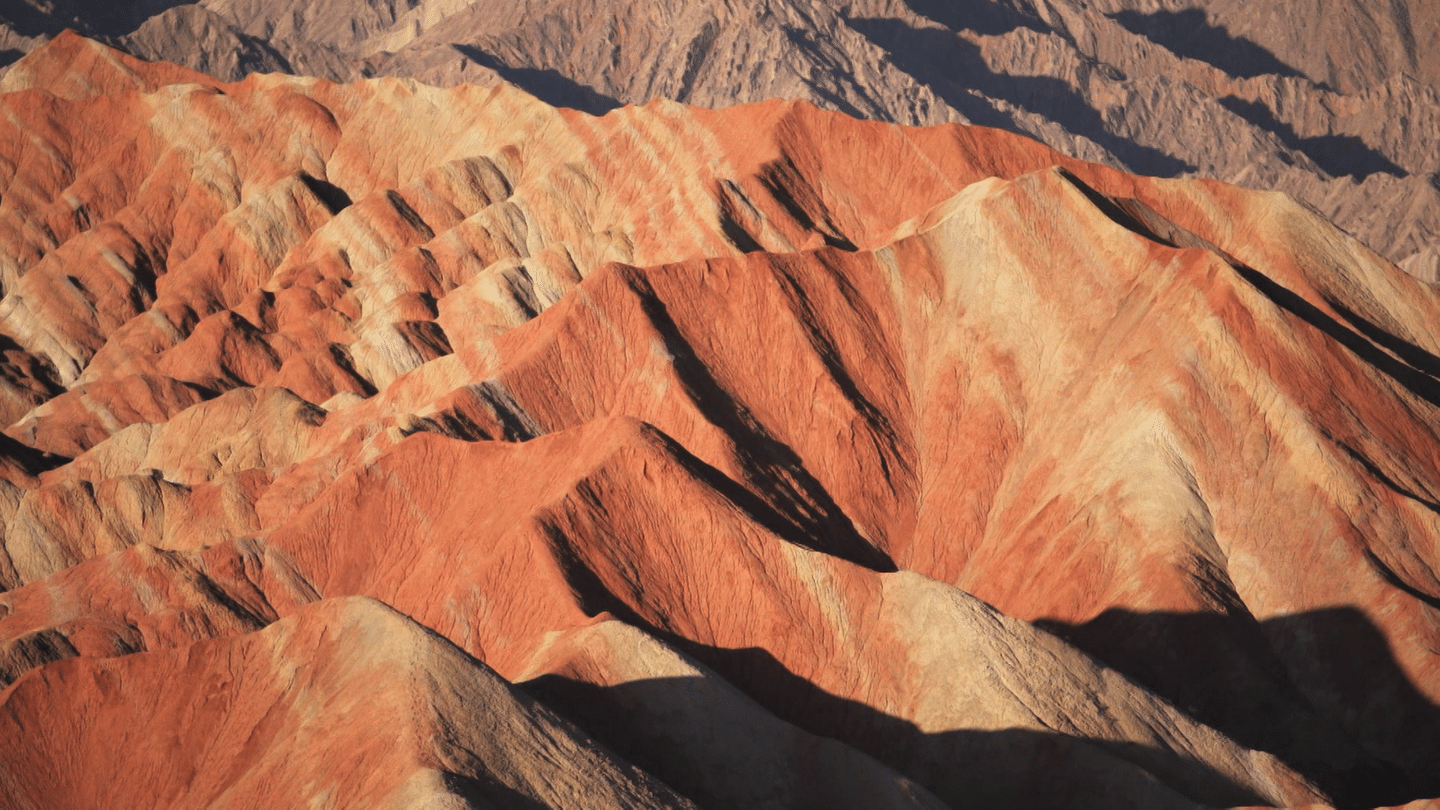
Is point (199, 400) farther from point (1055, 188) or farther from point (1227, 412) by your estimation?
point (1227, 412)

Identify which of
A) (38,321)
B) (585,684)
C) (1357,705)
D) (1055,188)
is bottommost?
(38,321)

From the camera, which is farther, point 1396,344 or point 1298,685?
point 1396,344

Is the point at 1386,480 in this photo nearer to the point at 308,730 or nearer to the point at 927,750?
the point at 927,750

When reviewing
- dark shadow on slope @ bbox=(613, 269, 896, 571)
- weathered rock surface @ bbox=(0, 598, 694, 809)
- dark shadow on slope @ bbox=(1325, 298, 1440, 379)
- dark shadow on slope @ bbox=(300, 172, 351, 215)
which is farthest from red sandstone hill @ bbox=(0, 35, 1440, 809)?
dark shadow on slope @ bbox=(300, 172, 351, 215)

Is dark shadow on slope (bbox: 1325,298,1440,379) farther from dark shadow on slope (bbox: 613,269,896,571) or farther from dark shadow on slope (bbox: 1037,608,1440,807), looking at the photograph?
dark shadow on slope (bbox: 613,269,896,571)

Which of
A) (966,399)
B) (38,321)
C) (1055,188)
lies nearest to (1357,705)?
(966,399)

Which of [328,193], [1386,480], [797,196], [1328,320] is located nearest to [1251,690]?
[1386,480]

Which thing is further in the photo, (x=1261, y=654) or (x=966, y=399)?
(x=966, y=399)
